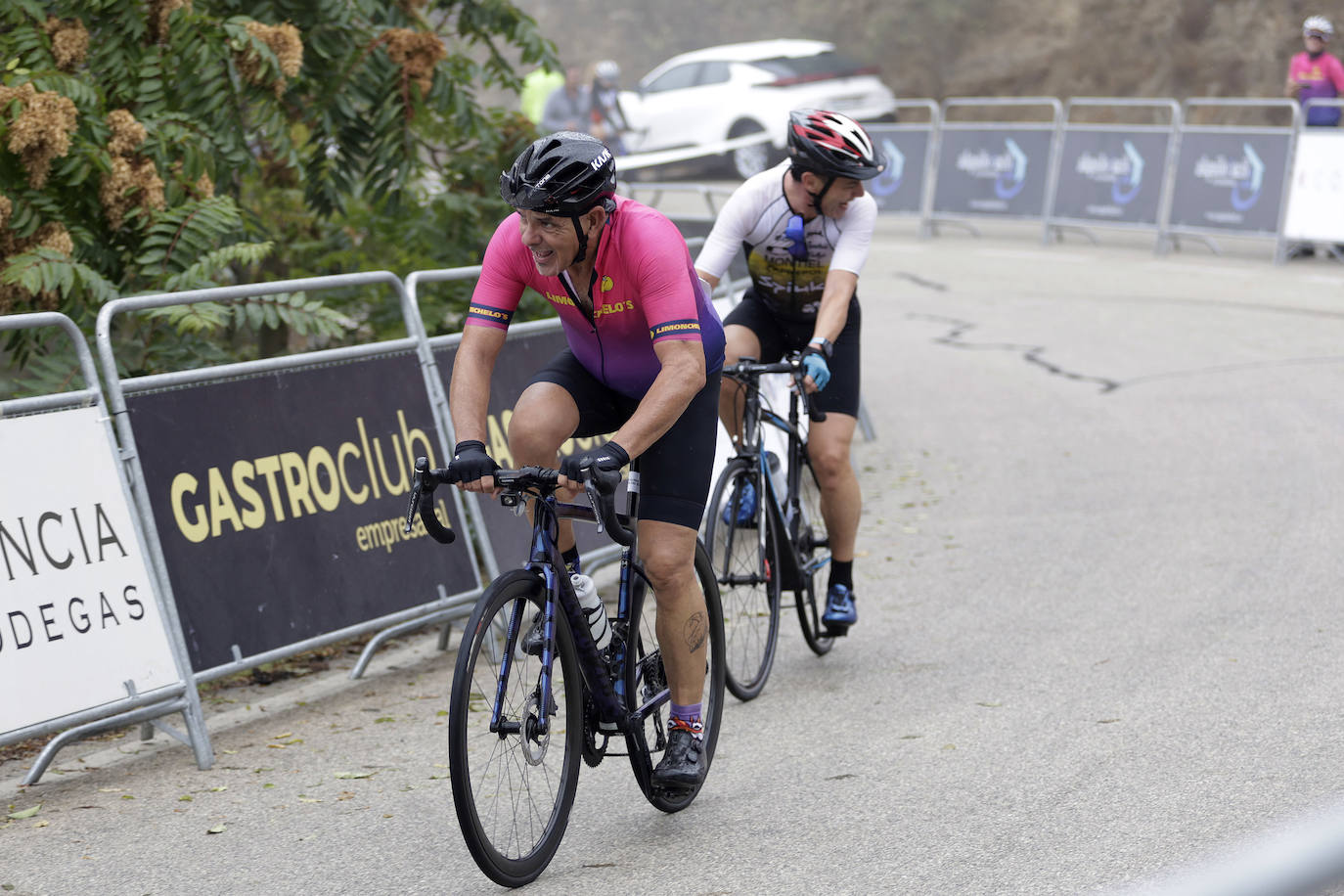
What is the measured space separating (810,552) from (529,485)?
2569 mm

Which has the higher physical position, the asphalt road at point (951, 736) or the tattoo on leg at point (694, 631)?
the tattoo on leg at point (694, 631)

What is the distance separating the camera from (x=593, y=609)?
432 centimetres

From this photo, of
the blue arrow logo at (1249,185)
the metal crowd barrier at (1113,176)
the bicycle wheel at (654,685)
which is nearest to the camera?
the bicycle wheel at (654,685)

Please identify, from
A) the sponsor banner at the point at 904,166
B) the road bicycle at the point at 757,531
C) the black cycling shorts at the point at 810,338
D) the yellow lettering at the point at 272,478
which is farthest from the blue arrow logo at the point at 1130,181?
the yellow lettering at the point at 272,478

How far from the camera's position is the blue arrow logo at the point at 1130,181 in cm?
1866

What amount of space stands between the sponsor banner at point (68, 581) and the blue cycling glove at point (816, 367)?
249cm

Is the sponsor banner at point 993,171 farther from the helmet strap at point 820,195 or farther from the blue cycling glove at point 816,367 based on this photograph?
the blue cycling glove at point 816,367

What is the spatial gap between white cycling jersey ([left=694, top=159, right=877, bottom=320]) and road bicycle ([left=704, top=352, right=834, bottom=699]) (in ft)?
1.54

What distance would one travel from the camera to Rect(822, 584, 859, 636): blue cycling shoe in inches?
244

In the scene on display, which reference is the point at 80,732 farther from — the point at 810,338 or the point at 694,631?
the point at 810,338

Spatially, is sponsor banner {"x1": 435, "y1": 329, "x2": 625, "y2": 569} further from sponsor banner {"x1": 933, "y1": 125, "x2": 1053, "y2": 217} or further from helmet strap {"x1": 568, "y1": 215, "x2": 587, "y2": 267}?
sponsor banner {"x1": 933, "y1": 125, "x2": 1053, "y2": 217}

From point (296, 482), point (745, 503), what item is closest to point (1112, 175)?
point (745, 503)

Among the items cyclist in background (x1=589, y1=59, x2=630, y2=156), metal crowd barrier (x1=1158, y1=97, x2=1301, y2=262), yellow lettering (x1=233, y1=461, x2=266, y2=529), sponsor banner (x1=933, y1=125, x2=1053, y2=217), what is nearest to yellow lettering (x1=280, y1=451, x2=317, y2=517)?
yellow lettering (x1=233, y1=461, x2=266, y2=529)

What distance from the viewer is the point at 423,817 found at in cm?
479
